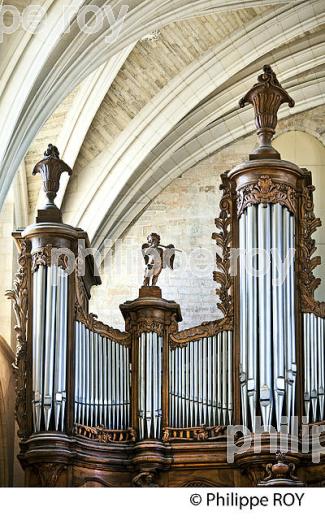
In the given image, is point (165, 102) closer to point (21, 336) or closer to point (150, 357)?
point (150, 357)

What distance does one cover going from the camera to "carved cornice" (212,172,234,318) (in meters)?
22.3

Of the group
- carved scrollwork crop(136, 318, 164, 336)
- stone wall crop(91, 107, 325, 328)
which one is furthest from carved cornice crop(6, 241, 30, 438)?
stone wall crop(91, 107, 325, 328)

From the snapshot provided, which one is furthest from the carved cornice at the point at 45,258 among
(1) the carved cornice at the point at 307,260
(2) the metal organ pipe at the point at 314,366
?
(2) the metal organ pipe at the point at 314,366

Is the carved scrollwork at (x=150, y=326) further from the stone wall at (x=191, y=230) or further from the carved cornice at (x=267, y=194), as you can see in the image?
the stone wall at (x=191, y=230)

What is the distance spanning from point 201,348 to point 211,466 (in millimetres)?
1314

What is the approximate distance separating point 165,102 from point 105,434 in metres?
6.59

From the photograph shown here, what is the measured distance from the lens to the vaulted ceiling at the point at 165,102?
26547 mm

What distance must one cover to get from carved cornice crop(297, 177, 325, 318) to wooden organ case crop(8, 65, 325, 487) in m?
0.01

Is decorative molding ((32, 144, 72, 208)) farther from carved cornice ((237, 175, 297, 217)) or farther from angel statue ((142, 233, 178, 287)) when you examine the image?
carved cornice ((237, 175, 297, 217))

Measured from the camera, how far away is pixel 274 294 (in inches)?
869

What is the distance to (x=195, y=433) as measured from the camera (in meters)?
21.9
